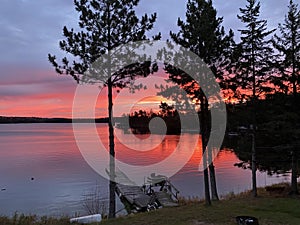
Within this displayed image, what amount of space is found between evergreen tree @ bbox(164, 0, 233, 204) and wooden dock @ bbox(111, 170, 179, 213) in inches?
250

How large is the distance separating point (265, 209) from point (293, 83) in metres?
6.35

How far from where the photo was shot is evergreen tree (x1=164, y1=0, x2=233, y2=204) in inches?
470

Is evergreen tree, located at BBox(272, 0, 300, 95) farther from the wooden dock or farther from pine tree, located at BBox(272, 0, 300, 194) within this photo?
the wooden dock

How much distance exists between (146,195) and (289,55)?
41.0ft

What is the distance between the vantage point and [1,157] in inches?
1930

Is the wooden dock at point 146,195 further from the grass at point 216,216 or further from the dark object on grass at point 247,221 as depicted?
the dark object on grass at point 247,221

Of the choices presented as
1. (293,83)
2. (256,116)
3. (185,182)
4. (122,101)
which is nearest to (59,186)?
(185,182)

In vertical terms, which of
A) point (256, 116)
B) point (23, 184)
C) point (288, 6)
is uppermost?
point (288, 6)

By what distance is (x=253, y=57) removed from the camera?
14570mm

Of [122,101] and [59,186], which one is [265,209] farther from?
[59,186]

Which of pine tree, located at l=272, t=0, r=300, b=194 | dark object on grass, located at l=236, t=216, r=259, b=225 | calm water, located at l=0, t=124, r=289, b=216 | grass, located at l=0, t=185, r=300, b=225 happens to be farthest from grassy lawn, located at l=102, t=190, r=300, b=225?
calm water, located at l=0, t=124, r=289, b=216

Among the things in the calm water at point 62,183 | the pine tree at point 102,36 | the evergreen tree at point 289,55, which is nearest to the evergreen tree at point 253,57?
the evergreen tree at point 289,55

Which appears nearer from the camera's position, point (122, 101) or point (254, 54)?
point (122, 101)

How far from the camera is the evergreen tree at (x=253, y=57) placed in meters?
14.5
